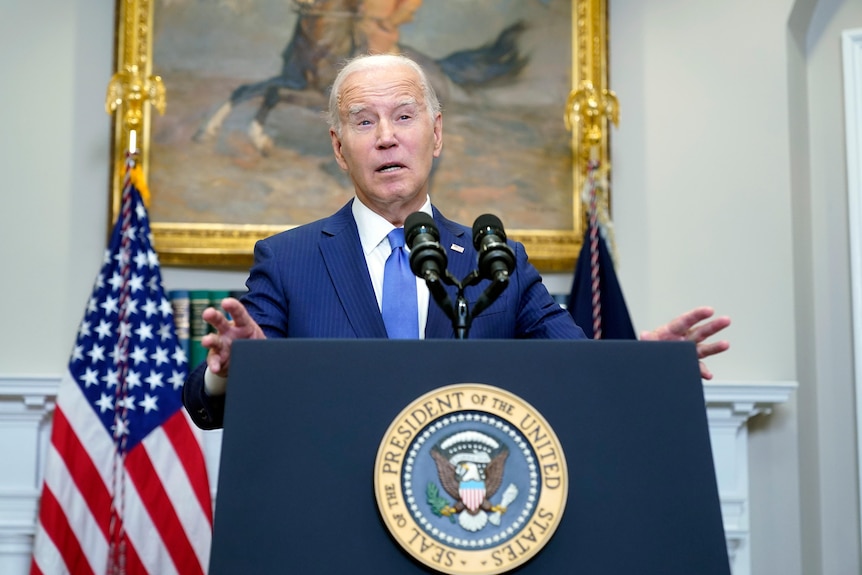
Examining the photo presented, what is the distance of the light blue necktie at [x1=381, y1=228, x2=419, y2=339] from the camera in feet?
7.75

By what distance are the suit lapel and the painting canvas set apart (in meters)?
2.61

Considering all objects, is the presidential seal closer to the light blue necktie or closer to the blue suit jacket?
the blue suit jacket

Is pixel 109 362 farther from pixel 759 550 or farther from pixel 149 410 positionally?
pixel 759 550

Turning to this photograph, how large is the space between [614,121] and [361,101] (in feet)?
8.72

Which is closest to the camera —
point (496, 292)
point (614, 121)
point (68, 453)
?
point (496, 292)

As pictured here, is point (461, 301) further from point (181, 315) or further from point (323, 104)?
point (323, 104)

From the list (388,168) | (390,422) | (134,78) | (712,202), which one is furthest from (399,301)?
(712,202)

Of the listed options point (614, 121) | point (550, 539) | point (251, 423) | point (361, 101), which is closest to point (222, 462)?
point (251, 423)

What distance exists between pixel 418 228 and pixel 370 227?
68 cm

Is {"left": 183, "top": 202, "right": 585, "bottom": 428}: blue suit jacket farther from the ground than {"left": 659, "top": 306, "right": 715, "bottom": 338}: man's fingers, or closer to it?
farther from the ground

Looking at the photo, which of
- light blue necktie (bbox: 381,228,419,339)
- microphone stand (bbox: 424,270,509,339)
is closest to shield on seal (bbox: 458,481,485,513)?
microphone stand (bbox: 424,270,509,339)

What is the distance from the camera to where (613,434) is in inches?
64.0

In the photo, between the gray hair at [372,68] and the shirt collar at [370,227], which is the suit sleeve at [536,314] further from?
the gray hair at [372,68]

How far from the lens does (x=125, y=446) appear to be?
4.54 meters
